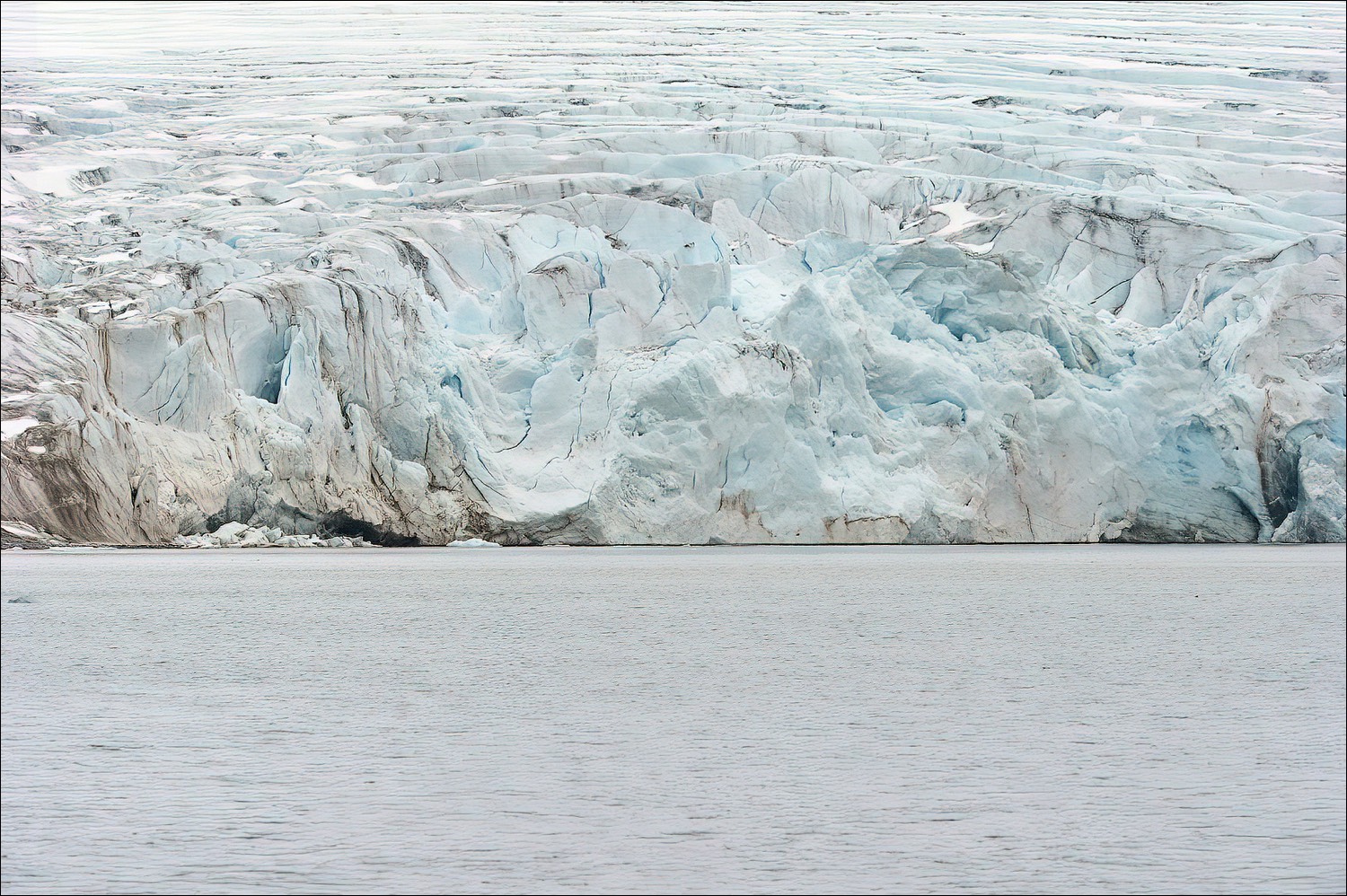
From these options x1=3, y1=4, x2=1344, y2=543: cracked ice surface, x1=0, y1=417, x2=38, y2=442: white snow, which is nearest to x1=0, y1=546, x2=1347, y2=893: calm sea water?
x1=0, y1=417, x2=38, y2=442: white snow

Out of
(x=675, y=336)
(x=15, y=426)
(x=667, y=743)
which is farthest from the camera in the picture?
(x=675, y=336)

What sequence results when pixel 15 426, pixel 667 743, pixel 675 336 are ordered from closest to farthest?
pixel 667 743 → pixel 15 426 → pixel 675 336

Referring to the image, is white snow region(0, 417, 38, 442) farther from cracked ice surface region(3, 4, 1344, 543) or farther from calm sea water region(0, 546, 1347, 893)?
calm sea water region(0, 546, 1347, 893)

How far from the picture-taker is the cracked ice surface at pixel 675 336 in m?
12.7

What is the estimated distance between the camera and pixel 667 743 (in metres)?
5.47

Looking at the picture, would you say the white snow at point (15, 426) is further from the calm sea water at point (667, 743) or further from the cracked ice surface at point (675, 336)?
the calm sea water at point (667, 743)

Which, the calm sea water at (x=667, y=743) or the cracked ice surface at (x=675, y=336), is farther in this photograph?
the cracked ice surface at (x=675, y=336)

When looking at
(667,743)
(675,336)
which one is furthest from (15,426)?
(667,743)

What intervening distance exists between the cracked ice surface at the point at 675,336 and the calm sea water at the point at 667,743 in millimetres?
1838

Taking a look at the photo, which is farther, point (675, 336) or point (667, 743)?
point (675, 336)

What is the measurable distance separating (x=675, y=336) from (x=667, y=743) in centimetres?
899

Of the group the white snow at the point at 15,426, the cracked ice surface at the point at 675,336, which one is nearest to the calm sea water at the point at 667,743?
the white snow at the point at 15,426

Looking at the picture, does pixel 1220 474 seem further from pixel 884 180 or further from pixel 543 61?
pixel 543 61

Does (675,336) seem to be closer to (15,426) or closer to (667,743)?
(15,426)
